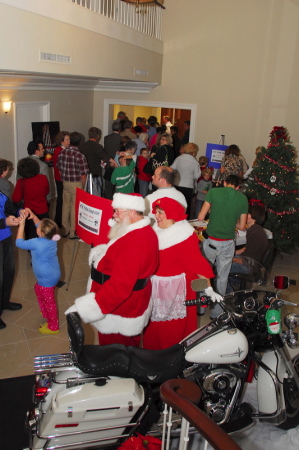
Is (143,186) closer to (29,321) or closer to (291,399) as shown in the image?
(29,321)

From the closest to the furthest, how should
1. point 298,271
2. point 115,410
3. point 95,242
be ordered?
1. point 115,410
2. point 95,242
3. point 298,271

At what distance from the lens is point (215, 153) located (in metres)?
8.75

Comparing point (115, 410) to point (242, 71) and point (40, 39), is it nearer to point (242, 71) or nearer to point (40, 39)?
point (40, 39)

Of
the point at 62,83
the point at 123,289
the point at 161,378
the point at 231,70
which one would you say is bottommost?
the point at 161,378

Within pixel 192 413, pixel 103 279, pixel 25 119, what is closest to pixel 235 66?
pixel 25 119

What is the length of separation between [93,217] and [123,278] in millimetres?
1832

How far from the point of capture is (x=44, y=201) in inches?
219

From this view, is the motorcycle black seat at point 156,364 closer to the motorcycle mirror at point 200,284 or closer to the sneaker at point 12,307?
the motorcycle mirror at point 200,284

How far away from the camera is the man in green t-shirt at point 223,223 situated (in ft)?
14.5

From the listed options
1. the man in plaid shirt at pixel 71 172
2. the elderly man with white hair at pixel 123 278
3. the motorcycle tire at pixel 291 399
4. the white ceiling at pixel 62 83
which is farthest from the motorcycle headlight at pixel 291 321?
the white ceiling at pixel 62 83

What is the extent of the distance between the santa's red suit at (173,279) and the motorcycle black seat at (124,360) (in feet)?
2.80

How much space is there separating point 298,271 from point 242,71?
4763 mm

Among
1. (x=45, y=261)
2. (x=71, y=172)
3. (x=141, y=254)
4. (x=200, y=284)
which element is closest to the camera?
(x=200, y=284)

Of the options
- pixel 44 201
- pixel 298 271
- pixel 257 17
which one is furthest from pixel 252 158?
pixel 44 201
